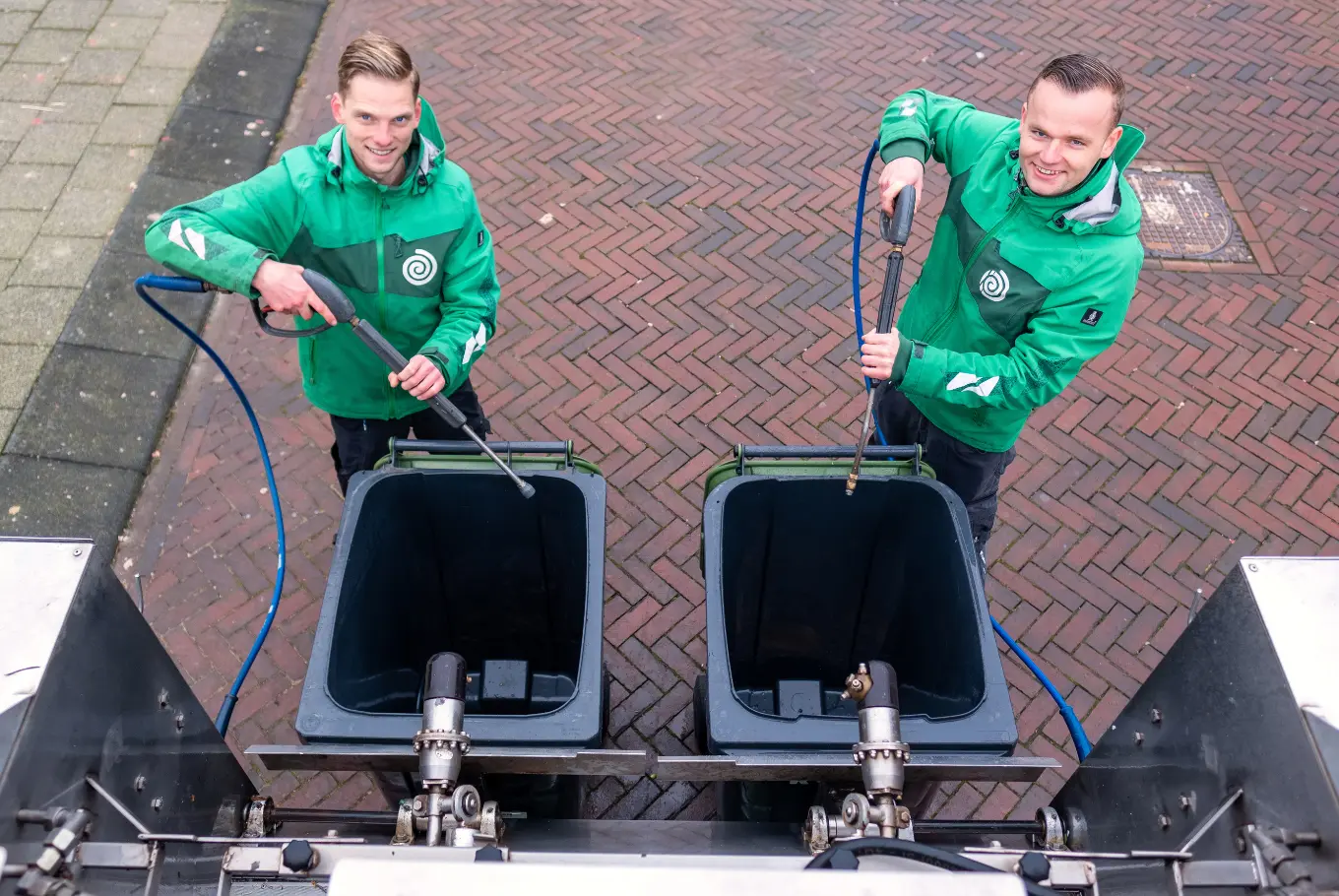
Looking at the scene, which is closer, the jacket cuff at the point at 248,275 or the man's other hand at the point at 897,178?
the jacket cuff at the point at 248,275

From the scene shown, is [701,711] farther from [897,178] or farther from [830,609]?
[897,178]

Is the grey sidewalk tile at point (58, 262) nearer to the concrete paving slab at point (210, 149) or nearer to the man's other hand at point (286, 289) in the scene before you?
the concrete paving slab at point (210, 149)

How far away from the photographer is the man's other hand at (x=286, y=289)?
7.16 feet

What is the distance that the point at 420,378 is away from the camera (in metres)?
2.35

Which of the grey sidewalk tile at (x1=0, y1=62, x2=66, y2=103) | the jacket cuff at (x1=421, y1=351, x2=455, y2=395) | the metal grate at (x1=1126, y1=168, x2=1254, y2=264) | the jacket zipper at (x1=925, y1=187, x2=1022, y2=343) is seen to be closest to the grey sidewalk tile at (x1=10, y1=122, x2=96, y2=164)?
the grey sidewalk tile at (x1=0, y1=62, x2=66, y2=103)

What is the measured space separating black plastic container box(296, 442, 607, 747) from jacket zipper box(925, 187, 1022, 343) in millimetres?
1203

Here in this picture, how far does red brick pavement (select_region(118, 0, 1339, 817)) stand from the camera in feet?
11.6

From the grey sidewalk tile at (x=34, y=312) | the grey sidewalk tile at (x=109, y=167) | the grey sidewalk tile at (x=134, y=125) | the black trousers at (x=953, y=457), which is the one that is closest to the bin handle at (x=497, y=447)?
the black trousers at (x=953, y=457)

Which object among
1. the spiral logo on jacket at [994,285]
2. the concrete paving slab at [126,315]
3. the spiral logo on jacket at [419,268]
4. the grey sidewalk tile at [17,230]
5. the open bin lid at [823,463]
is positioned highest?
the grey sidewalk tile at [17,230]

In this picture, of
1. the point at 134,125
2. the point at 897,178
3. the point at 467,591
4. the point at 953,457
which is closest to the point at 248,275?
the point at 467,591

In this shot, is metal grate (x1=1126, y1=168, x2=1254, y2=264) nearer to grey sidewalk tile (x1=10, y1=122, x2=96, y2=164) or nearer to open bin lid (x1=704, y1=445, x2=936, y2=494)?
open bin lid (x1=704, y1=445, x2=936, y2=494)

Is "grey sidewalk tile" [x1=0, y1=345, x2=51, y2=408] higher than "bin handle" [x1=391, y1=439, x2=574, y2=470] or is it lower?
higher

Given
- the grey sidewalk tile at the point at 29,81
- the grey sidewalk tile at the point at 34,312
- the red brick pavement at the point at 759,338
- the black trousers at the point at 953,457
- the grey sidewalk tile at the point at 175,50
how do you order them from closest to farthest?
1. the black trousers at the point at 953,457
2. the red brick pavement at the point at 759,338
3. the grey sidewalk tile at the point at 34,312
4. the grey sidewalk tile at the point at 29,81
5. the grey sidewalk tile at the point at 175,50

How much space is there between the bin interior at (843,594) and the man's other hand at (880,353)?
29 centimetres
